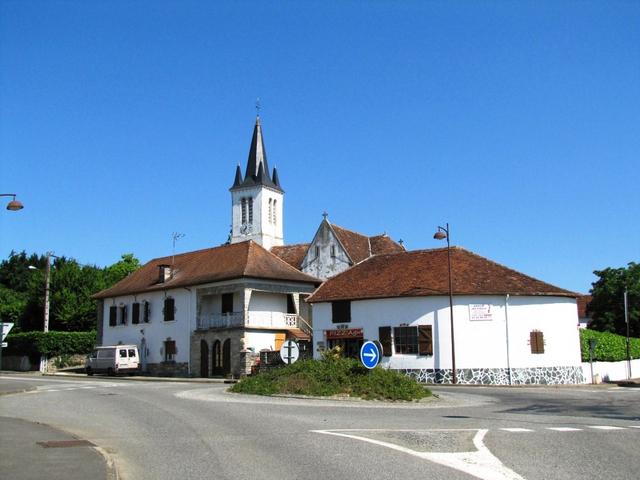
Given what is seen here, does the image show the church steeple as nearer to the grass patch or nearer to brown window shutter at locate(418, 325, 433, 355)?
brown window shutter at locate(418, 325, 433, 355)

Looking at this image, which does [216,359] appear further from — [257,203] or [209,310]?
[257,203]

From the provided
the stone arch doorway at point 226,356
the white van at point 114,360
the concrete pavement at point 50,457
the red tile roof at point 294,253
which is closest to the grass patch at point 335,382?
the concrete pavement at point 50,457

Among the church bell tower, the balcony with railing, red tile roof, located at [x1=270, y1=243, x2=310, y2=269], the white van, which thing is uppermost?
the church bell tower

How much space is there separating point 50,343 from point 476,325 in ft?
104

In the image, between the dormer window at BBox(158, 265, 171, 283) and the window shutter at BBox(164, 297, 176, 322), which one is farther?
the dormer window at BBox(158, 265, 171, 283)

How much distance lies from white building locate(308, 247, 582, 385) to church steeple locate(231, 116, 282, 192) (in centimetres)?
3114

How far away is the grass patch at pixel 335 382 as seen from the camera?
71.9ft

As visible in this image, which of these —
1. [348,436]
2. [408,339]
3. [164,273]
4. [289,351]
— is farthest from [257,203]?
[348,436]

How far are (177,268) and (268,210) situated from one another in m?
18.2

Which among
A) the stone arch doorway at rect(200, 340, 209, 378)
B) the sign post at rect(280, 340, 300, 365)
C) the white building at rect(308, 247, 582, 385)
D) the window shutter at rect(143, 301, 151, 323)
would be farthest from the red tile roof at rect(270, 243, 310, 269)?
the sign post at rect(280, 340, 300, 365)

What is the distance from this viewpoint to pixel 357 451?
1040 cm

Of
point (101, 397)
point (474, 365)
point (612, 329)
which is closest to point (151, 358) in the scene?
point (474, 365)

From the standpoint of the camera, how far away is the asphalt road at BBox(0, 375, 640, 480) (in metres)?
9.03

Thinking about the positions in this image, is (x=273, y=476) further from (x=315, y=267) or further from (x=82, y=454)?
(x=315, y=267)
